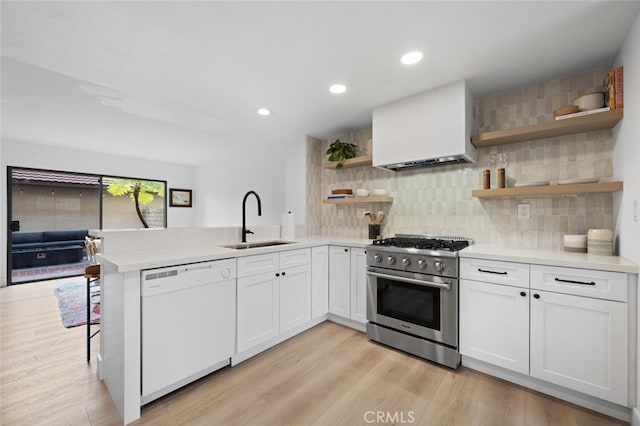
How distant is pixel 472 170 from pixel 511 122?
505mm

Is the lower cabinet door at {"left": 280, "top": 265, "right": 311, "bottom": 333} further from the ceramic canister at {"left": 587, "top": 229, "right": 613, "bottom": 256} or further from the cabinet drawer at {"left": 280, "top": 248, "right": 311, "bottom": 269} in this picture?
the ceramic canister at {"left": 587, "top": 229, "right": 613, "bottom": 256}

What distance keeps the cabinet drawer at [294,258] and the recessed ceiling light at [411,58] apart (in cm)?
184

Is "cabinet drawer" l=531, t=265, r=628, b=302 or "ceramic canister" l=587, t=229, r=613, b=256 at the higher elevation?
"ceramic canister" l=587, t=229, r=613, b=256

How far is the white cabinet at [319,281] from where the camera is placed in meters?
2.82

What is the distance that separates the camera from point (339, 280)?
9.50 feet

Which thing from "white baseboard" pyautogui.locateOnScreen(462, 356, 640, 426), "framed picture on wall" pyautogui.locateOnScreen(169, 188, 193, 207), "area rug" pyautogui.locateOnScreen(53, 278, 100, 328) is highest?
"framed picture on wall" pyautogui.locateOnScreen(169, 188, 193, 207)

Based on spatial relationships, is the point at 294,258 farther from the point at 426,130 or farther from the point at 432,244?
the point at 426,130

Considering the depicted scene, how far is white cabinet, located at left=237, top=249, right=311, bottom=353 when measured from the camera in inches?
85.0

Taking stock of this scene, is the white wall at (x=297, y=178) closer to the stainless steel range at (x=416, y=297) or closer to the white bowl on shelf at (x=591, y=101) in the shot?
the stainless steel range at (x=416, y=297)

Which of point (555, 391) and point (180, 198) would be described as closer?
point (555, 391)

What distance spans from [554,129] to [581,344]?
148 cm

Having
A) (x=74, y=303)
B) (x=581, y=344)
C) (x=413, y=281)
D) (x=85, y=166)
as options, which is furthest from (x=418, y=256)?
(x=85, y=166)

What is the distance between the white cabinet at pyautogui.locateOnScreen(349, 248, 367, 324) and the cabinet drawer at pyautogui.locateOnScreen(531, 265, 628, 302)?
134 cm

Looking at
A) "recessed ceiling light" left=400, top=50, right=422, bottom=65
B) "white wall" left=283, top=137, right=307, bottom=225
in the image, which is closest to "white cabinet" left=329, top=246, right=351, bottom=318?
"white wall" left=283, top=137, right=307, bottom=225
